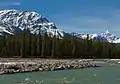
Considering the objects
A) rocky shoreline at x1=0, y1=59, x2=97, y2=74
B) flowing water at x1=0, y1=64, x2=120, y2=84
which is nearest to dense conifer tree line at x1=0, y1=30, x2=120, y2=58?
rocky shoreline at x1=0, y1=59, x2=97, y2=74

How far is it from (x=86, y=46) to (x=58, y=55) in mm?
23863

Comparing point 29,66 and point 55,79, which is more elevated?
point 29,66

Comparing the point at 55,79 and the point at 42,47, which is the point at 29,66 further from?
the point at 42,47

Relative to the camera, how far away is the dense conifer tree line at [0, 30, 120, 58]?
119 metres

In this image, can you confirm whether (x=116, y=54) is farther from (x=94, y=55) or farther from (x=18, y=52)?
(x=18, y=52)

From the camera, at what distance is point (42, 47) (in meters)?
124

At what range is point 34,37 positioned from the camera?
128m

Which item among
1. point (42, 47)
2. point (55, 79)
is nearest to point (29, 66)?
point (55, 79)

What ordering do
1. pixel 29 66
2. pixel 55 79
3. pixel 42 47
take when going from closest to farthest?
pixel 55 79
pixel 29 66
pixel 42 47

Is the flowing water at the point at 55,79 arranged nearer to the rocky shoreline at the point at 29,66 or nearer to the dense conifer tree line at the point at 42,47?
the rocky shoreline at the point at 29,66

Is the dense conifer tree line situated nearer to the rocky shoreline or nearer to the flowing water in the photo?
the rocky shoreline

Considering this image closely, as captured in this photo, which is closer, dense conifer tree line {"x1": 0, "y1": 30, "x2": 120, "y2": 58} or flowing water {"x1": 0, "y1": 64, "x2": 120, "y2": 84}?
flowing water {"x1": 0, "y1": 64, "x2": 120, "y2": 84}

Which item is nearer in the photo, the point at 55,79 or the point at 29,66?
the point at 55,79

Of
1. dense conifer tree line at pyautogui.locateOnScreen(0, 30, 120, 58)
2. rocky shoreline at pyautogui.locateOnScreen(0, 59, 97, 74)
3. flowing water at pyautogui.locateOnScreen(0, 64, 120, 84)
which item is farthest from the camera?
dense conifer tree line at pyautogui.locateOnScreen(0, 30, 120, 58)
